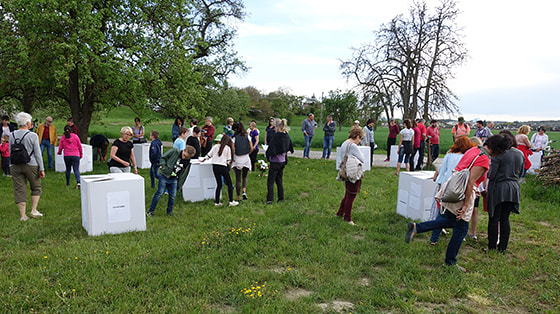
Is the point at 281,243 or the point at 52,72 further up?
the point at 52,72

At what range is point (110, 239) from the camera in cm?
544

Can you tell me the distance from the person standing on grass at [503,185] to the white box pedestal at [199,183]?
5.66m

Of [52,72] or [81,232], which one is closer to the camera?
[81,232]

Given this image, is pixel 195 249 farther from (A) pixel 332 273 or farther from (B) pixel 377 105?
(B) pixel 377 105

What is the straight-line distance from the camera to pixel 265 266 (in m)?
4.62

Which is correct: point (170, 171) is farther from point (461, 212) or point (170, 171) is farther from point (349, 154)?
point (461, 212)

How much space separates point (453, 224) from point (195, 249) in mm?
3517

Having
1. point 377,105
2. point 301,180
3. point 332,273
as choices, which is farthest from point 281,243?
point 377,105

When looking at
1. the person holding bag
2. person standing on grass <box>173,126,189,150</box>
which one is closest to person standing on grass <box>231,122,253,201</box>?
person standing on grass <box>173,126,189,150</box>

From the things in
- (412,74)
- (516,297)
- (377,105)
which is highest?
(412,74)

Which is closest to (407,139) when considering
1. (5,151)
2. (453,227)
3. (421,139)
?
(421,139)

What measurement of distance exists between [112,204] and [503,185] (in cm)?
590

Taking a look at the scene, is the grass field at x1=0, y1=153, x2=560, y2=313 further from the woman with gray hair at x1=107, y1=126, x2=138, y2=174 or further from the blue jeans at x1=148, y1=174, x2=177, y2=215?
the woman with gray hair at x1=107, y1=126, x2=138, y2=174

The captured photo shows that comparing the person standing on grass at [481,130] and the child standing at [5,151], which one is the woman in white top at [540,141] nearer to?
the person standing on grass at [481,130]
